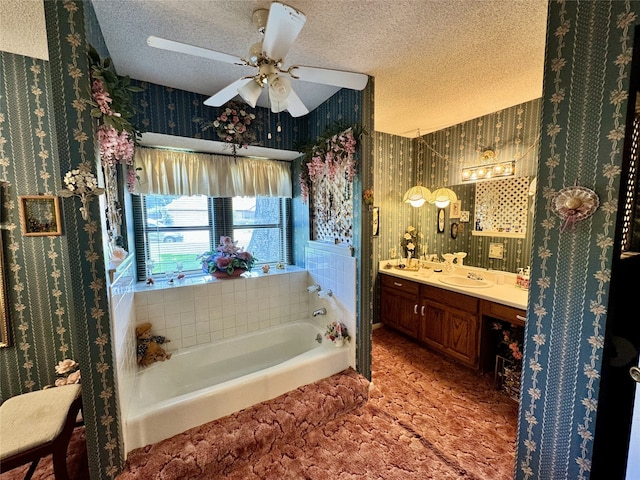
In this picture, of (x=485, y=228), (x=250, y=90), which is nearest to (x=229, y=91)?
(x=250, y=90)

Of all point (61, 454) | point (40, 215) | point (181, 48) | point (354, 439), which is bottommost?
point (354, 439)

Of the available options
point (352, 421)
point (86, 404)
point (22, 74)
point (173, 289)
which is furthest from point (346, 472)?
point (22, 74)

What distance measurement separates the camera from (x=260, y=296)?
2.71m

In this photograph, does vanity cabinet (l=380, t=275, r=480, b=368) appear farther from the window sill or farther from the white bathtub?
the window sill

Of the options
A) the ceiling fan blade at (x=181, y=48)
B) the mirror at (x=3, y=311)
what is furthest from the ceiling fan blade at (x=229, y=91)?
the mirror at (x=3, y=311)

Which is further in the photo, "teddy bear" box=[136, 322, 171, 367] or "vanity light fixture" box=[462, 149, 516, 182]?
"vanity light fixture" box=[462, 149, 516, 182]

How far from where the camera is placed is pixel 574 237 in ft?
3.56

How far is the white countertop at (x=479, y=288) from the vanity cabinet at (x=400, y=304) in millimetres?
105

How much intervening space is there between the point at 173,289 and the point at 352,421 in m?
1.89

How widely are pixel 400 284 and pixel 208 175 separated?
98.2 inches

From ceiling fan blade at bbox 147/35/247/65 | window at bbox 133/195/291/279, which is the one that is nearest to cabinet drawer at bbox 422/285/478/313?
window at bbox 133/195/291/279

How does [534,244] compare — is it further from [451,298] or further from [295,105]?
[295,105]

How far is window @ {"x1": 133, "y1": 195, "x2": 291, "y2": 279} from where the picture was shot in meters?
2.60

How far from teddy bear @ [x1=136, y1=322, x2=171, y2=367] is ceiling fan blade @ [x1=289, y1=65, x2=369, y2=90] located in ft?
7.57
